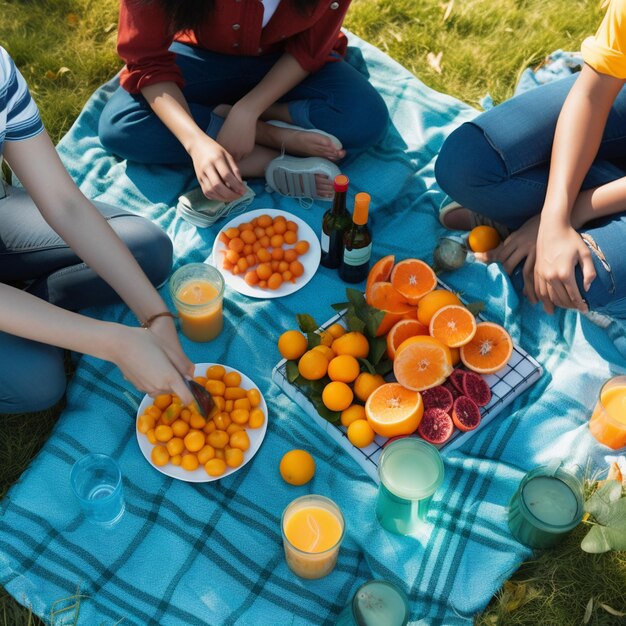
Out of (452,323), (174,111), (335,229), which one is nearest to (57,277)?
(174,111)

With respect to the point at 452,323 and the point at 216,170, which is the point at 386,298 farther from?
Result: the point at 216,170

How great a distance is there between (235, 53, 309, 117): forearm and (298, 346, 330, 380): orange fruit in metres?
1.13

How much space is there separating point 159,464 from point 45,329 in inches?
23.9

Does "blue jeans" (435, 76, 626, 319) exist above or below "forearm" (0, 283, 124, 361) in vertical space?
above

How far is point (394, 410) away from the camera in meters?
2.26

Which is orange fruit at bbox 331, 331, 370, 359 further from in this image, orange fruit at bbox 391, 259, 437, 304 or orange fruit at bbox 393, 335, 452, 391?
orange fruit at bbox 391, 259, 437, 304

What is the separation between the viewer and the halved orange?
7.27ft

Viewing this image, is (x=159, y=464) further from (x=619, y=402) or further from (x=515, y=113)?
(x=515, y=113)

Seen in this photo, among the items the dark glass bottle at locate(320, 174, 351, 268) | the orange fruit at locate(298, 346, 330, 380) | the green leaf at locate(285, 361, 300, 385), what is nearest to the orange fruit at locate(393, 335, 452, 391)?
the orange fruit at locate(298, 346, 330, 380)

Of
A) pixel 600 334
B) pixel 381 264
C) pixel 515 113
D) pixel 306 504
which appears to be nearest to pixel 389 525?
pixel 306 504

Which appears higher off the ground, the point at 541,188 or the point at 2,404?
the point at 541,188

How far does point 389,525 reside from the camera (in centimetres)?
221

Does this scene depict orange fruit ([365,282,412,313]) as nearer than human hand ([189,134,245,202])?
Yes

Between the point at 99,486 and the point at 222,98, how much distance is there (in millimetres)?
1839
